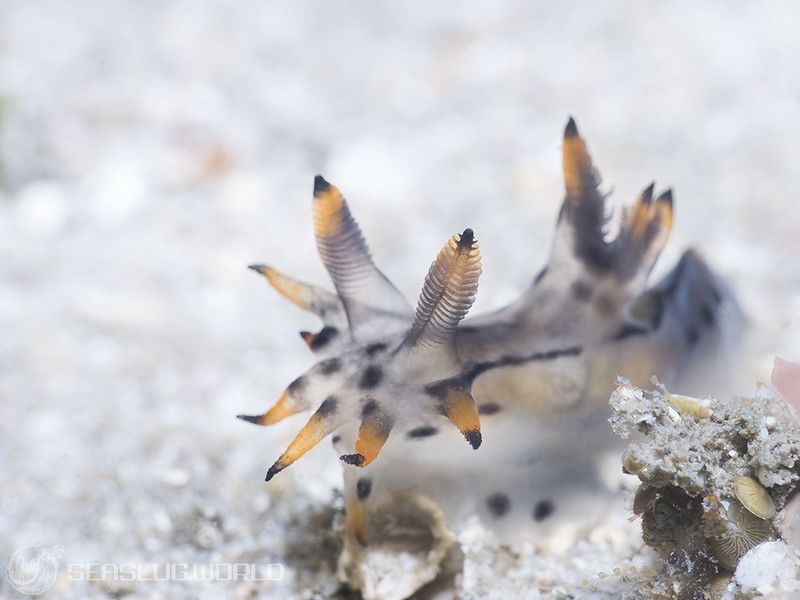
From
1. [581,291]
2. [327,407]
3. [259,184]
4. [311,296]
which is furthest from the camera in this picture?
[259,184]

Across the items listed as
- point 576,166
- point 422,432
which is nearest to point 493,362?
point 422,432

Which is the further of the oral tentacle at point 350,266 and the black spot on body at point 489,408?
the black spot on body at point 489,408

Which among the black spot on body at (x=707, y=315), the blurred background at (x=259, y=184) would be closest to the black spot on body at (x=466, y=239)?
the blurred background at (x=259, y=184)

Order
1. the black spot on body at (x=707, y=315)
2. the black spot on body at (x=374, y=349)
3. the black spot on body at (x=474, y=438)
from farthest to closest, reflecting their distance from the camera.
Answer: the black spot on body at (x=707, y=315) < the black spot on body at (x=374, y=349) < the black spot on body at (x=474, y=438)

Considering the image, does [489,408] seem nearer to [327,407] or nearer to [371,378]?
[371,378]

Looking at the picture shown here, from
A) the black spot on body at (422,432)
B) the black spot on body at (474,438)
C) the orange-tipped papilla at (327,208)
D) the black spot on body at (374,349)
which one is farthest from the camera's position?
the black spot on body at (422,432)

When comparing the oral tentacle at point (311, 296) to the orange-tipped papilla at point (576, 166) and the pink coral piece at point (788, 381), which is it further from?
the pink coral piece at point (788, 381)

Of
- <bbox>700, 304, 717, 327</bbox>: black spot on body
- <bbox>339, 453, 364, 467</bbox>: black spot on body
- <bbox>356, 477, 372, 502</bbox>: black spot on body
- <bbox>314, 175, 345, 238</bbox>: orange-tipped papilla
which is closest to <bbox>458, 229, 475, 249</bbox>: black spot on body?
<bbox>314, 175, 345, 238</bbox>: orange-tipped papilla
